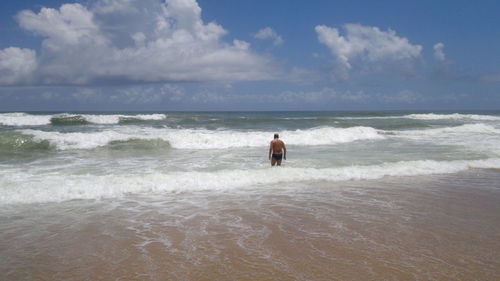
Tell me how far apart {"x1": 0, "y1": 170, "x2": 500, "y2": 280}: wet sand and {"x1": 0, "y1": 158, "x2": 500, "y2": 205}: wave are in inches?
22.1

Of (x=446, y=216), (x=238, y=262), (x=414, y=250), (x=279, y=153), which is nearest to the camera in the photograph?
(x=238, y=262)

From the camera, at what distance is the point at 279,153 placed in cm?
1154

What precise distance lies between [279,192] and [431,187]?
12.2 ft

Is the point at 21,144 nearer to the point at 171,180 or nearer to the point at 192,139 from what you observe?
the point at 192,139

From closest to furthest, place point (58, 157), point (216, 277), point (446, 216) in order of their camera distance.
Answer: point (216, 277), point (446, 216), point (58, 157)

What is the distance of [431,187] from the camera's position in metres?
8.66

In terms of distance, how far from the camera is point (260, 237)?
5227 mm

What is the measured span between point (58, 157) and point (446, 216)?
1357 centimetres

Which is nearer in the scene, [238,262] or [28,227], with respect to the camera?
[238,262]

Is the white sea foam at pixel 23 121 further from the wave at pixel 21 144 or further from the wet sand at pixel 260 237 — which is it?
the wet sand at pixel 260 237

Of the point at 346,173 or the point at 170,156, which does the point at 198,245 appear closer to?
the point at 346,173

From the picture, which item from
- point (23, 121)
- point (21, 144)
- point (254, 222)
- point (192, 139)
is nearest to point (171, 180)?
point (254, 222)

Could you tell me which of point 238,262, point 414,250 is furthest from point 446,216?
point 238,262

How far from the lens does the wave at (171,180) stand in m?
7.82
